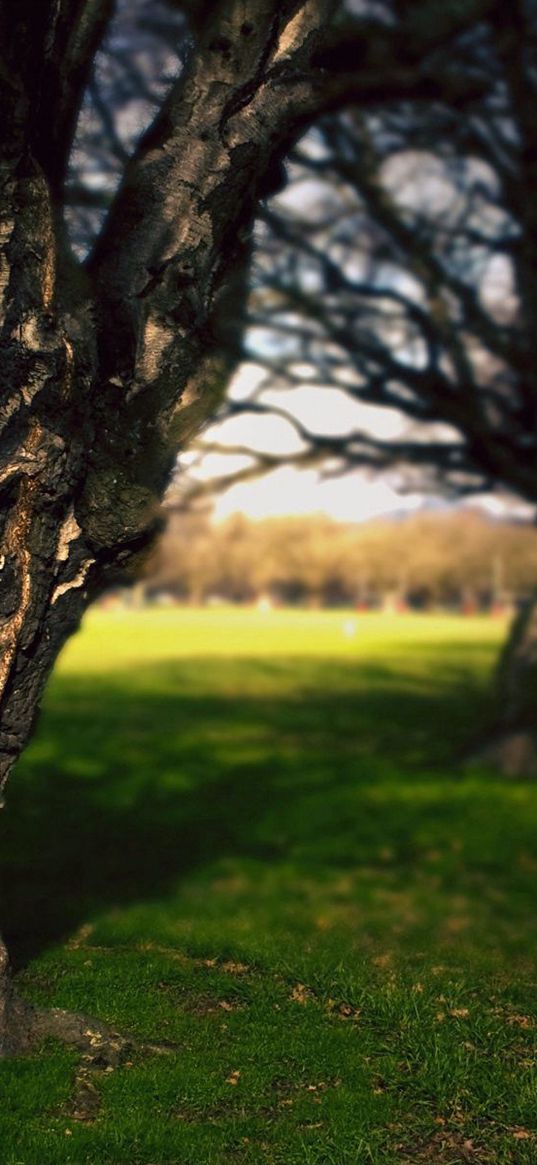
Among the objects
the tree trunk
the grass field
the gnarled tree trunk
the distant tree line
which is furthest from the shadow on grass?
the distant tree line

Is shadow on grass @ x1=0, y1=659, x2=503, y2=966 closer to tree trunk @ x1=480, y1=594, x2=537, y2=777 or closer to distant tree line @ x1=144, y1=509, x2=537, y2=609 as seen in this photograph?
tree trunk @ x1=480, y1=594, x2=537, y2=777

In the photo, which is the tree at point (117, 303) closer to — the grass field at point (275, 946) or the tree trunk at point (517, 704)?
the grass field at point (275, 946)

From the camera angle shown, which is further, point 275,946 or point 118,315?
point 275,946

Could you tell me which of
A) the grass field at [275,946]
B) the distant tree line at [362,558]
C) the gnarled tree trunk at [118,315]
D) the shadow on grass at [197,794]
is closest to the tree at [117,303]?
the gnarled tree trunk at [118,315]

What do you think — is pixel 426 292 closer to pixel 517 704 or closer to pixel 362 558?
pixel 517 704

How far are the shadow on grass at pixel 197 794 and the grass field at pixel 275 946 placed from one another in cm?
5

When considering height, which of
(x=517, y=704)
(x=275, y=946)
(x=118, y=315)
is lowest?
(x=275, y=946)

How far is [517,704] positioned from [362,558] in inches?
3336

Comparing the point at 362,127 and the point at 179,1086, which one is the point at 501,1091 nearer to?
the point at 179,1086

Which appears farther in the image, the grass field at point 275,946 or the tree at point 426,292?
the tree at point 426,292

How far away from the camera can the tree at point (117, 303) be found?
4793mm

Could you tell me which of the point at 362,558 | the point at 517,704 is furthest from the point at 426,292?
the point at 362,558

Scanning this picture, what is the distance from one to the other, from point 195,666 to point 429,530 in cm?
6438

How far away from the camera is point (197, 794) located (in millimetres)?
12562
